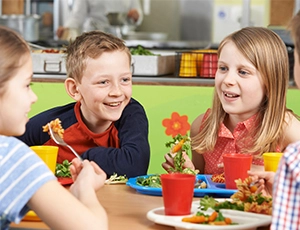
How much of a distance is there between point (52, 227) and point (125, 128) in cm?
86

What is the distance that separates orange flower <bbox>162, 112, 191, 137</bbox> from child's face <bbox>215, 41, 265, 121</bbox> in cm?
122

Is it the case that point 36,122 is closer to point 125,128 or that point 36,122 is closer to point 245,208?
point 125,128

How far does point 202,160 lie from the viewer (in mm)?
2379

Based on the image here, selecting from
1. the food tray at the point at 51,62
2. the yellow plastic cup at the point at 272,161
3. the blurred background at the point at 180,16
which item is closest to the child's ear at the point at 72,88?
the yellow plastic cup at the point at 272,161

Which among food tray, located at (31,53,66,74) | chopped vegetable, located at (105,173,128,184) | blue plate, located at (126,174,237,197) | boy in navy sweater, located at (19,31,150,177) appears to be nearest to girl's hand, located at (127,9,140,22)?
food tray, located at (31,53,66,74)

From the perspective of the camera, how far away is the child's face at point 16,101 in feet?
4.48

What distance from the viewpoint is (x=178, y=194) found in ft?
4.66

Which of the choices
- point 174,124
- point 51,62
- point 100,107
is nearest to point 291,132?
point 100,107

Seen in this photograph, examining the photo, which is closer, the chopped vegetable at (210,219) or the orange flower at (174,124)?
the chopped vegetable at (210,219)

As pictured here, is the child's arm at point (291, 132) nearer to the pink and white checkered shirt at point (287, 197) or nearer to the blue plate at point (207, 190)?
the blue plate at point (207, 190)

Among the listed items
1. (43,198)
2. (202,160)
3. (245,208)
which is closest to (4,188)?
(43,198)

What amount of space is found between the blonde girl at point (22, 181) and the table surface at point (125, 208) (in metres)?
0.09

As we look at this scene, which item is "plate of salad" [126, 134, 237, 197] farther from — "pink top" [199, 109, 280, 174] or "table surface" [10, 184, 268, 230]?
"pink top" [199, 109, 280, 174]

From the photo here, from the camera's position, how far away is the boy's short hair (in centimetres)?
213
